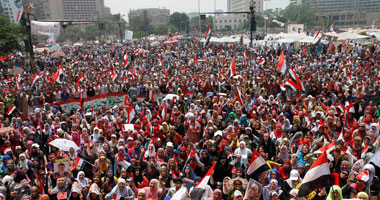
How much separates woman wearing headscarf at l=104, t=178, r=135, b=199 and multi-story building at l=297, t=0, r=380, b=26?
436 feet

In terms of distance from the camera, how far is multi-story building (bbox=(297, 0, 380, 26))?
122250 mm

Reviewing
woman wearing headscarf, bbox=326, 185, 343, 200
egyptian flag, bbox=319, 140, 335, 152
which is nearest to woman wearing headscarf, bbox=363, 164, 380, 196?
woman wearing headscarf, bbox=326, 185, 343, 200

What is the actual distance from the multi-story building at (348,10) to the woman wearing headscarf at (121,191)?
5237 inches

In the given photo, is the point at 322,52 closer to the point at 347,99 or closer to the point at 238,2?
the point at 347,99

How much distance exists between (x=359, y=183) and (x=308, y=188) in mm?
982

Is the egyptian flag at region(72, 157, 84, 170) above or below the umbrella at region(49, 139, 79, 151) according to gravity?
below

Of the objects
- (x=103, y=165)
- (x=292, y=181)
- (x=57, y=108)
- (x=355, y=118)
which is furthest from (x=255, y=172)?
(x=57, y=108)

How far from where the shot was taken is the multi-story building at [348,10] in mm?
122250

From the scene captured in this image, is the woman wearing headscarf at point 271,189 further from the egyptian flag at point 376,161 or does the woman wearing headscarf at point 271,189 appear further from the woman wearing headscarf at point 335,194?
the egyptian flag at point 376,161

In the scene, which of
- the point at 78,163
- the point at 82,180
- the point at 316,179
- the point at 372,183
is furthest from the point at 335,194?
the point at 78,163

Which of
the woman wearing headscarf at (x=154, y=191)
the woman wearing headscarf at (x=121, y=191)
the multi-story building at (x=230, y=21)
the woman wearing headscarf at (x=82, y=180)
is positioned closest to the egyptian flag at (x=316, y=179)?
the woman wearing headscarf at (x=154, y=191)

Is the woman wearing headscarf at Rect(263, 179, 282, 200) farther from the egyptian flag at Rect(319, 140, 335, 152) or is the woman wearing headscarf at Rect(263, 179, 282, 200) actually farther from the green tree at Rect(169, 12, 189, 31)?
the green tree at Rect(169, 12, 189, 31)

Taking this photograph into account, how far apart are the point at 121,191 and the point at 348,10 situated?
490 ft

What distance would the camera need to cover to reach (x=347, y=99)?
10.9m
